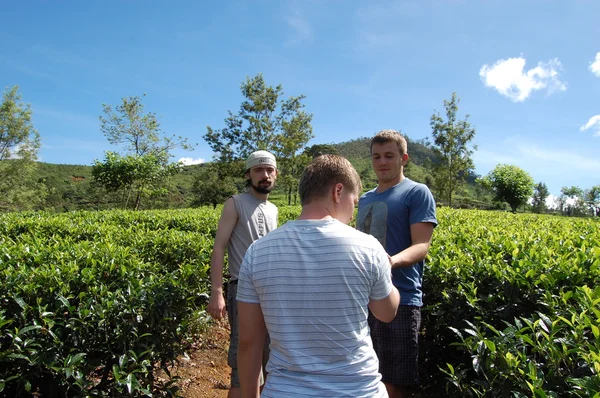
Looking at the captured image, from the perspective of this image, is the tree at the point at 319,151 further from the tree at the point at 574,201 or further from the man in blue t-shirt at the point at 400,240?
the tree at the point at 574,201

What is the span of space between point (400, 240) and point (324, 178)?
1118mm

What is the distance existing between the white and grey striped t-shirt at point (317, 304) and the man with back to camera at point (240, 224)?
1214mm

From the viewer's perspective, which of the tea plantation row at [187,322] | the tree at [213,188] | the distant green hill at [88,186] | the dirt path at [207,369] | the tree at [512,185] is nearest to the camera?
the tea plantation row at [187,322]

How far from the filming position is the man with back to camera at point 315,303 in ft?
4.09

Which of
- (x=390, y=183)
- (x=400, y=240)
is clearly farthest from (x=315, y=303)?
(x=390, y=183)

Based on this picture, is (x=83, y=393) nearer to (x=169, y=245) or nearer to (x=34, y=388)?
(x=34, y=388)

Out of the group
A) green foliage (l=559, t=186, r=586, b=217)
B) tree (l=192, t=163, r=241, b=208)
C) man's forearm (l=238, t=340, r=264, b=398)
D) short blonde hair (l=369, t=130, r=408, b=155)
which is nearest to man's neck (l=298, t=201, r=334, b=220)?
man's forearm (l=238, t=340, r=264, b=398)

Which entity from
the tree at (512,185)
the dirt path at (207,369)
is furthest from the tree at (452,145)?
the dirt path at (207,369)

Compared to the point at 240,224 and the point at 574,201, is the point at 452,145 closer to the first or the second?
the point at 240,224

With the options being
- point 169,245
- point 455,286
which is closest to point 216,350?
point 169,245

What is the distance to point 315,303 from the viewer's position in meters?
1.25

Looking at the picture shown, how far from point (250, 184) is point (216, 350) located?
2269 millimetres

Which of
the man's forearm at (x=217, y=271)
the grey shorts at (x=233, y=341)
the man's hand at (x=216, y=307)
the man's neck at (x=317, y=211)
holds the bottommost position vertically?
the grey shorts at (x=233, y=341)

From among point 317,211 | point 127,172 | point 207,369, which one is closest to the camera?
point 317,211
